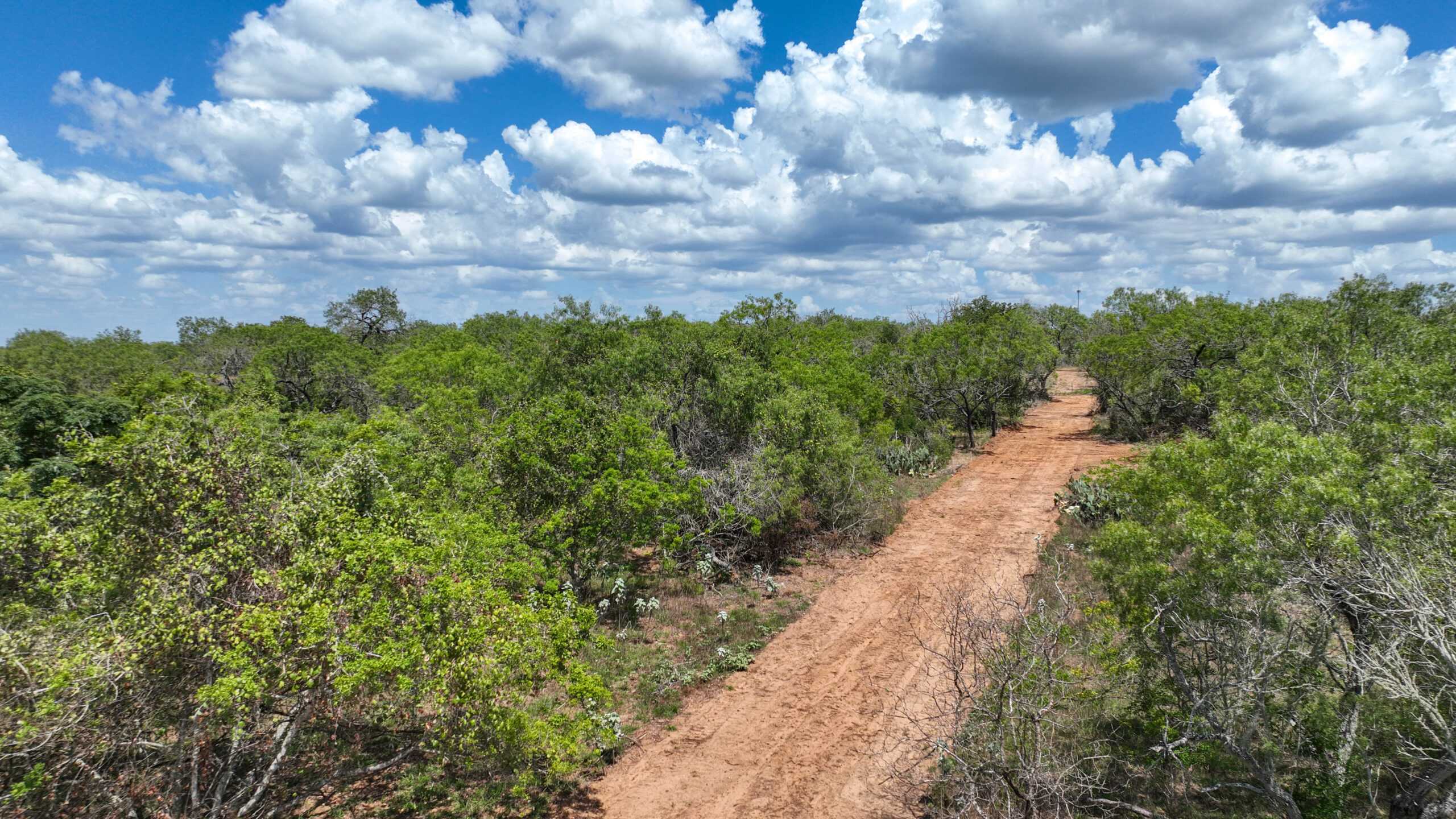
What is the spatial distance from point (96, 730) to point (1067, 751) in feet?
40.7

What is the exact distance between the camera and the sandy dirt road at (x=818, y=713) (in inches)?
393

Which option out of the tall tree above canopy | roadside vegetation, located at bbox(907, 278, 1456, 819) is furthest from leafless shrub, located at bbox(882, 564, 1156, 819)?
the tall tree above canopy

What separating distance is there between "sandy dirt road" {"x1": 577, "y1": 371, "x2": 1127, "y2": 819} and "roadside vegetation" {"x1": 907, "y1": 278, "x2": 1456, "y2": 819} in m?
1.29

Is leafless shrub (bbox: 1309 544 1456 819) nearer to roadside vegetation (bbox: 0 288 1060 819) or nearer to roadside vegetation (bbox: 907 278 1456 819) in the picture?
roadside vegetation (bbox: 907 278 1456 819)

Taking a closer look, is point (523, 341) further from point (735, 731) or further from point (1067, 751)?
point (1067, 751)

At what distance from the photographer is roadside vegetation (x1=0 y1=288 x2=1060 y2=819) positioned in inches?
281

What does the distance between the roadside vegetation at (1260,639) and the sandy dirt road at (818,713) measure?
1.29 metres

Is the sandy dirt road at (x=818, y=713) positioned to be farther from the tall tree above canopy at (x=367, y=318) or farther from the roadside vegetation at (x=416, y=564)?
the tall tree above canopy at (x=367, y=318)

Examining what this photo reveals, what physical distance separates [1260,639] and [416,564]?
9.72 metres

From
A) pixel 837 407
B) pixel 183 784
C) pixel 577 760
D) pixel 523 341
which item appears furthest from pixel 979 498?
pixel 183 784

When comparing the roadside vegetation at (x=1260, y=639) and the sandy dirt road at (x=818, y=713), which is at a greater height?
the roadside vegetation at (x=1260, y=639)

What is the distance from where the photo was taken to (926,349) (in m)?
33.8

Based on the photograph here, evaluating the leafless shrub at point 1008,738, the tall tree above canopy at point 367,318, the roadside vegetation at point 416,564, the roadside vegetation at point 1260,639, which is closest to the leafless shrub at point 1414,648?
the roadside vegetation at point 1260,639

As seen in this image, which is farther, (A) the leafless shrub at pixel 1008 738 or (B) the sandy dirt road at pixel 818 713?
(B) the sandy dirt road at pixel 818 713
